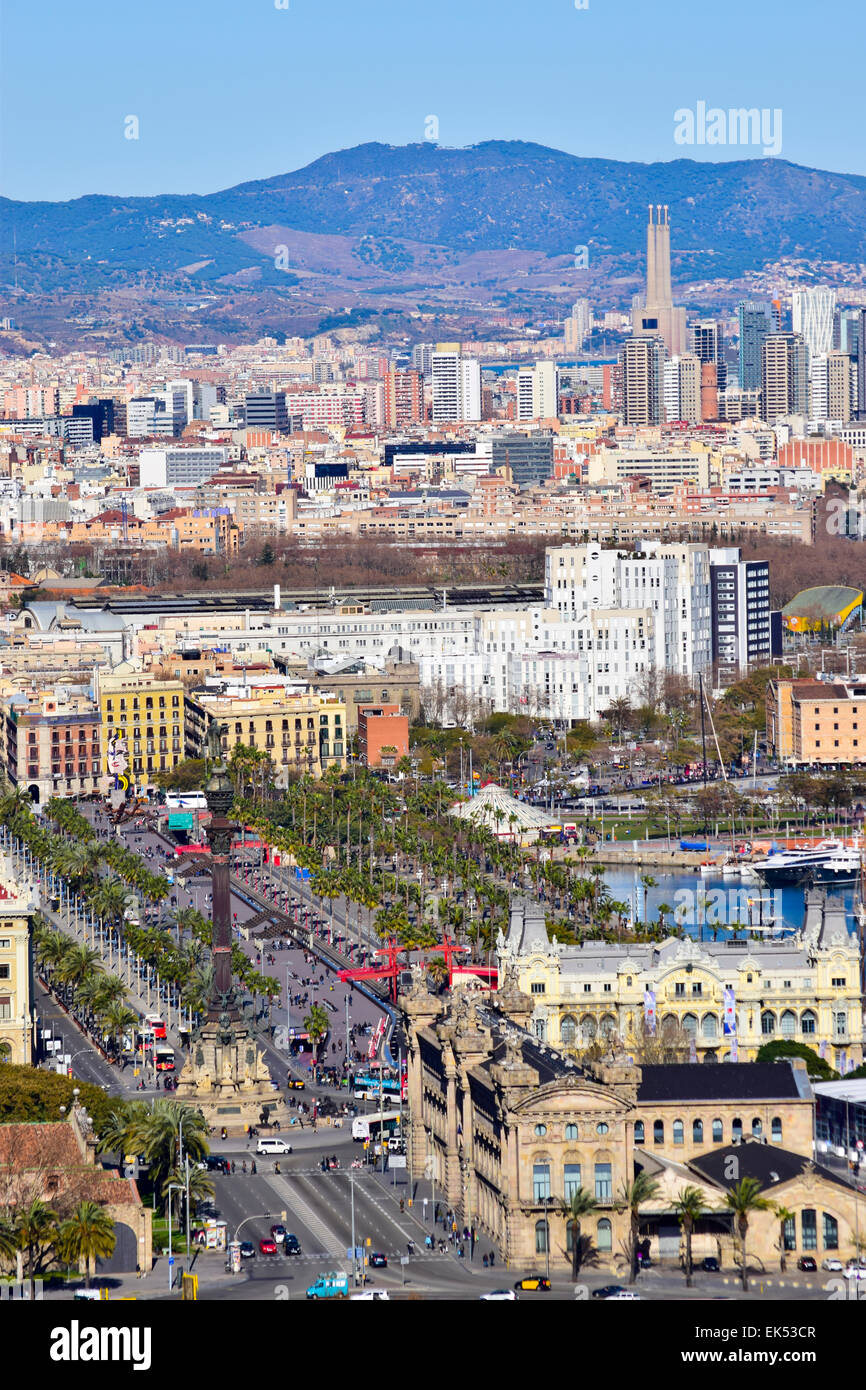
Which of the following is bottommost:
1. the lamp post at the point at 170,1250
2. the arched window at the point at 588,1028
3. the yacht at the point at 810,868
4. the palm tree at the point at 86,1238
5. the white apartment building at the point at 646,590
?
the yacht at the point at 810,868

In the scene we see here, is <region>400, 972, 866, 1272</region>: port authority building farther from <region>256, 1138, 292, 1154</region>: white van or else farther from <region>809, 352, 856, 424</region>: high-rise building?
<region>809, 352, 856, 424</region>: high-rise building

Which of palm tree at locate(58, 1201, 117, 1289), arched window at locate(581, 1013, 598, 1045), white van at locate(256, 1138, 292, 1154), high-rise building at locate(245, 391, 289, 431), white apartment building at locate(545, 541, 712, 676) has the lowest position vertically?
white van at locate(256, 1138, 292, 1154)

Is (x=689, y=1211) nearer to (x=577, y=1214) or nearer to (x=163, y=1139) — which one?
(x=577, y=1214)

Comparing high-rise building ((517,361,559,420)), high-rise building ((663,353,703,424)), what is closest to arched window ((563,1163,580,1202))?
high-rise building ((663,353,703,424))

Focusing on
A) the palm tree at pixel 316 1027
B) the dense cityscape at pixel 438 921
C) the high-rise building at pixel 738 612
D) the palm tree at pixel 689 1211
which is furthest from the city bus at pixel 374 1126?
the high-rise building at pixel 738 612

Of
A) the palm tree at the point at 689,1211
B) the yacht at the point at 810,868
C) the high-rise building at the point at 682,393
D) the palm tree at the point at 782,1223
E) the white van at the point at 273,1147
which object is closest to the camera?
the palm tree at the point at 689,1211

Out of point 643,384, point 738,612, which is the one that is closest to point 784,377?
point 643,384

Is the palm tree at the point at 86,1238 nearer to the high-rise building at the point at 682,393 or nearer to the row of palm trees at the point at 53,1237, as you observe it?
the row of palm trees at the point at 53,1237
